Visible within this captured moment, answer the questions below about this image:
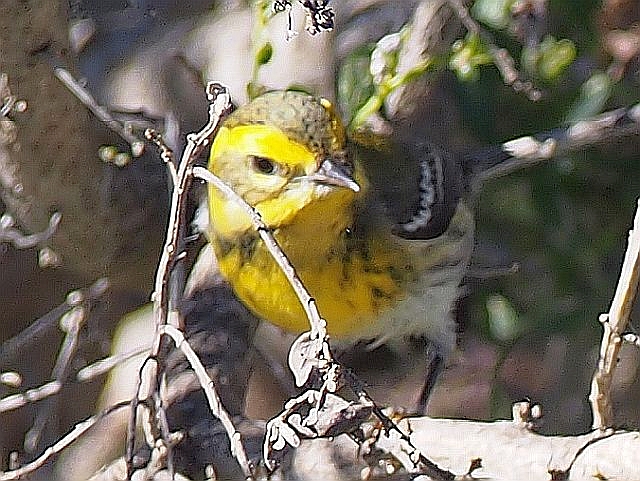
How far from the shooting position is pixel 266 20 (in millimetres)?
2115

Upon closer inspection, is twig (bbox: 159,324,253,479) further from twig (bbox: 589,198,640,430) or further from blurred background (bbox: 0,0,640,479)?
blurred background (bbox: 0,0,640,479)

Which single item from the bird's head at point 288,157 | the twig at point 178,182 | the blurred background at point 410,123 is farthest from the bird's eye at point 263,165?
the twig at point 178,182

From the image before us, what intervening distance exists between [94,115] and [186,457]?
726 millimetres

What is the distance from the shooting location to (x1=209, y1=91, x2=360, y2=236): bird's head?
1.97 meters

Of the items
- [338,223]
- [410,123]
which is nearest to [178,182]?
[338,223]

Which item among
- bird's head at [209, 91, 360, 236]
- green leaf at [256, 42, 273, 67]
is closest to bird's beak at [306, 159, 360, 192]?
bird's head at [209, 91, 360, 236]

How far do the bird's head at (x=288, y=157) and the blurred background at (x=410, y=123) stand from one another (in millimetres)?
177

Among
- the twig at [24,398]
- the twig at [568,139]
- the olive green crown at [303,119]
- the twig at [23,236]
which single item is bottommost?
the twig at [568,139]

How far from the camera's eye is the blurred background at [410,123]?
2.29m

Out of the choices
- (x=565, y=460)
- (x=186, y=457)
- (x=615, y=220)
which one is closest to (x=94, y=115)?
(x=186, y=457)

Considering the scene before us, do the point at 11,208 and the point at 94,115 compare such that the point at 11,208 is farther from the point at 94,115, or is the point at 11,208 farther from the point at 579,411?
the point at 579,411

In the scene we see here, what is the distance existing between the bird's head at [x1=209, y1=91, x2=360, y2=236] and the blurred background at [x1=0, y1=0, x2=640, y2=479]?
0.18 metres

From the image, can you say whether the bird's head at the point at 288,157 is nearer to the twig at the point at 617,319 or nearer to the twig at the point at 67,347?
the twig at the point at 67,347

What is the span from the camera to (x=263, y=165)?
79.7 inches
